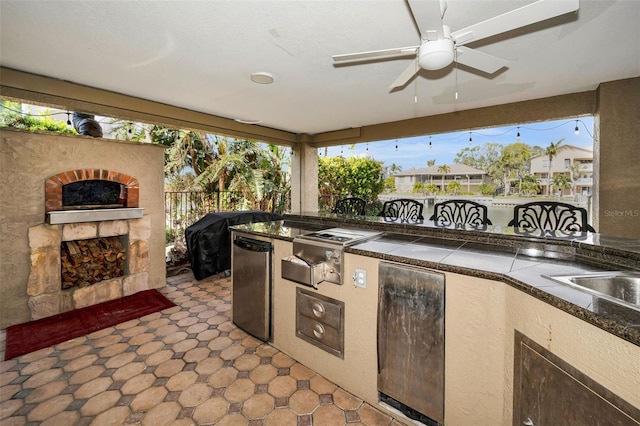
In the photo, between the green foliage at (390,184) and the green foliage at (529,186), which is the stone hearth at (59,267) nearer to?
the green foliage at (390,184)

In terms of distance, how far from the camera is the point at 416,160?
8.88 m

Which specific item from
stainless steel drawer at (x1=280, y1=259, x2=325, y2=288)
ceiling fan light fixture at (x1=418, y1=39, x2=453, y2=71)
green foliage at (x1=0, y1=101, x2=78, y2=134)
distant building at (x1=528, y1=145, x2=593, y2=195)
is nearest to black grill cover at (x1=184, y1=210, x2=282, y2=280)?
stainless steel drawer at (x1=280, y1=259, x2=325, y2=288)

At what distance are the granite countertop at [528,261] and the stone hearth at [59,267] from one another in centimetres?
248

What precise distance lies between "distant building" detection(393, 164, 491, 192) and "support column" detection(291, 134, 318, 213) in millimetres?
3433

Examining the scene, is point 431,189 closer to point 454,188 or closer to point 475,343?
point 454,188

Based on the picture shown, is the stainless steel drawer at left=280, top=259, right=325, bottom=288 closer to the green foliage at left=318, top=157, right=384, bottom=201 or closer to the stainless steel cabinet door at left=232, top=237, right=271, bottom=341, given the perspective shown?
the stainless steel cabinet door at left=232, top=237, right=271, bottom=341

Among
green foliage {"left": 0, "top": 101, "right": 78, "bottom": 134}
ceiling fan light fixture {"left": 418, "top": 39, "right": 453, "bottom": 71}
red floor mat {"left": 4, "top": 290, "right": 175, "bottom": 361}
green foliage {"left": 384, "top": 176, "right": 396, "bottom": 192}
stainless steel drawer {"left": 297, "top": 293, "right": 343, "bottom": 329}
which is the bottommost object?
red floor mat {"left": 4, "top": 290, "right": 175, "bottom": 361}

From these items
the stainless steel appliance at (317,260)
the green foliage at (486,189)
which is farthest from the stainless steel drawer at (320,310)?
the green foliage at (486,189)

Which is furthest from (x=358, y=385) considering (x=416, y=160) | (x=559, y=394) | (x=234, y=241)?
(x=416, y=160)

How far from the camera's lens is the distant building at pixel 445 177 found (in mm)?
7699

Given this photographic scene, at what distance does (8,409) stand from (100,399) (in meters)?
0.53

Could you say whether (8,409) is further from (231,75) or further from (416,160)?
(416,160)

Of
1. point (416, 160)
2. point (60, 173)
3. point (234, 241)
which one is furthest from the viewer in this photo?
point (416, 160)

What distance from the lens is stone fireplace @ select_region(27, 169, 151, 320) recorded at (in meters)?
2.81
